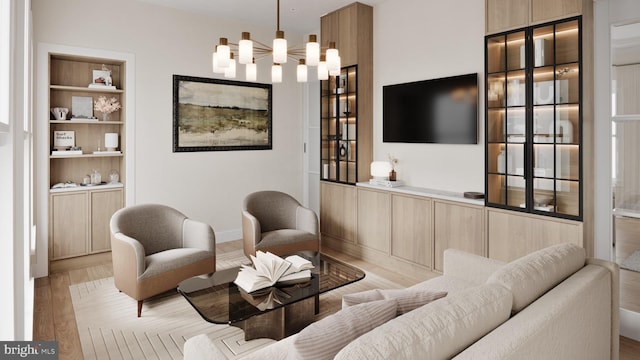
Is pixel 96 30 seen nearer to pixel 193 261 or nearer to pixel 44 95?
pixel 44 95

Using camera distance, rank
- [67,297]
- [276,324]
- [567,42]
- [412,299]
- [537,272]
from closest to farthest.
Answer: [412,299] → [537,272] → [276,324] → [567,42] → [67,297]

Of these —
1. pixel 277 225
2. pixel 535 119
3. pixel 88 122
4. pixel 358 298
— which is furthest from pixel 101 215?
pixel 535 119

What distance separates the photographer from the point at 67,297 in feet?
11.6

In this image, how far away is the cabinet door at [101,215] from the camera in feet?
14.4

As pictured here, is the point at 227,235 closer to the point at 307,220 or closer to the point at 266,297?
the point at 307,220

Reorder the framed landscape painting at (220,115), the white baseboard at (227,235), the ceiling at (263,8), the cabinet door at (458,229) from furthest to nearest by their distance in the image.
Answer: the white baseboard at (227,235) → the framed landscape painting at (220,115) → the ceiling at (263,8) → the cabinet door at (458,229)

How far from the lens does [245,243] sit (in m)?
4.14

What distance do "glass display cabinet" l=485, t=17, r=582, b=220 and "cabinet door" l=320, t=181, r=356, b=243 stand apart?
1759 mm

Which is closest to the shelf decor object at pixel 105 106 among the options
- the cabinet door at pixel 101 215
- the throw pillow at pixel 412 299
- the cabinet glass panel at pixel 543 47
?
the cabinet door at pixel 101 215

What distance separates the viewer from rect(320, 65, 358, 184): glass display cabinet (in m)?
4.81

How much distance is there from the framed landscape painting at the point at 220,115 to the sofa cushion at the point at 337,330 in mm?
4041

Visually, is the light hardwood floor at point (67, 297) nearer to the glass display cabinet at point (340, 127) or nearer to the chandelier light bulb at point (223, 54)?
the glass display cabinet at point (340, 127)

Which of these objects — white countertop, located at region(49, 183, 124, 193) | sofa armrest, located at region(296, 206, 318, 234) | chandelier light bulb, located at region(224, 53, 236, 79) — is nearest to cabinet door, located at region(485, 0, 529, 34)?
chandelier light bulb, located at region(224, 53, 236, 79)

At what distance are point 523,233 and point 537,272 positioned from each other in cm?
153
